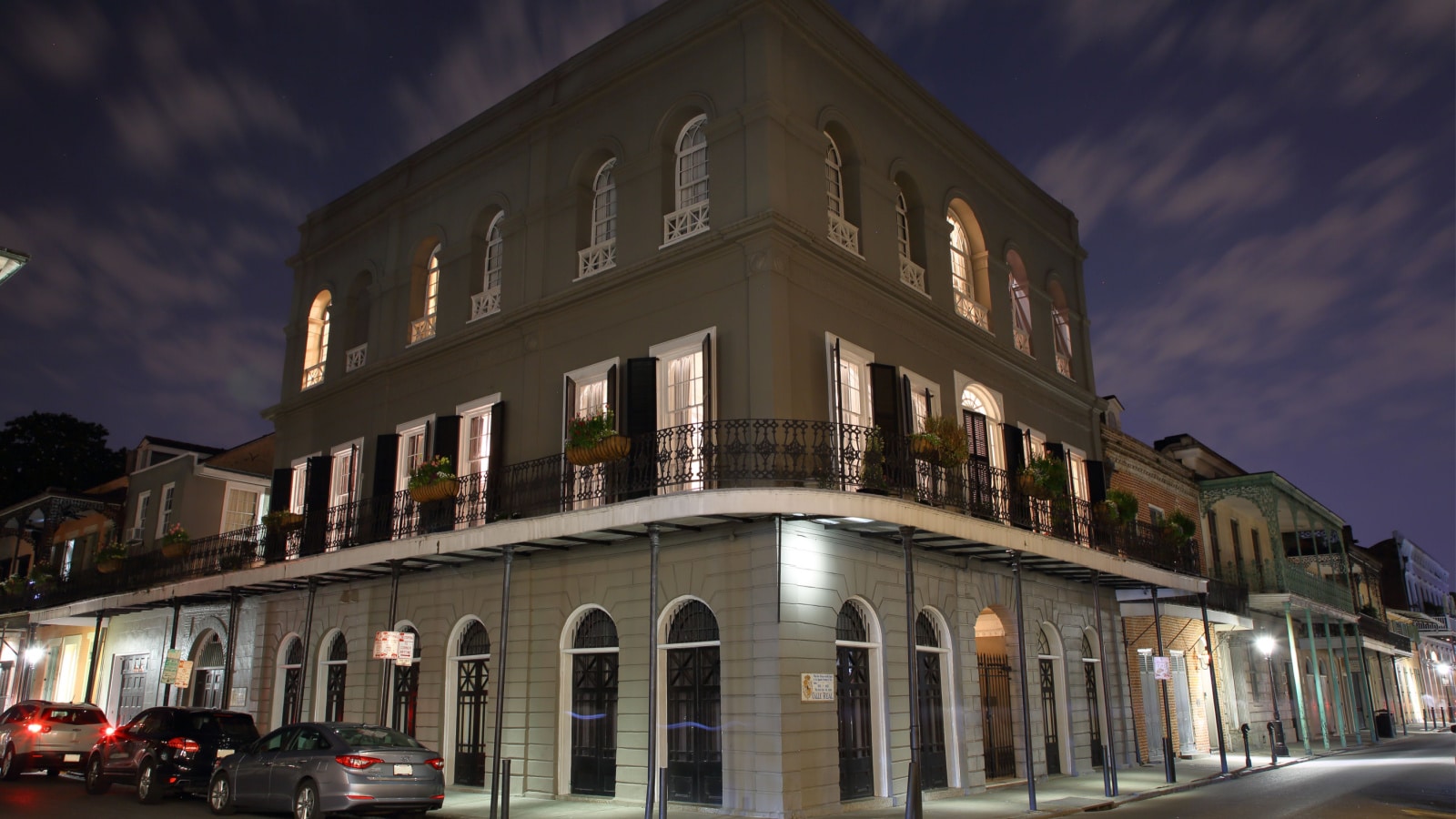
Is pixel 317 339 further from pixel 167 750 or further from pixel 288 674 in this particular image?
pixel 167 750

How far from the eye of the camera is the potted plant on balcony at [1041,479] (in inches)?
666

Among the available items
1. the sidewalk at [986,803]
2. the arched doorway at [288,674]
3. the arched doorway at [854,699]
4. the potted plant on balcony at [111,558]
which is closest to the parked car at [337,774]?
the sidewalk at [986,803]

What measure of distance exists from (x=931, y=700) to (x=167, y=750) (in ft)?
35.6

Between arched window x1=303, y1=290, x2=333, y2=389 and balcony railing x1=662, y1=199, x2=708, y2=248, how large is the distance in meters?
10.5

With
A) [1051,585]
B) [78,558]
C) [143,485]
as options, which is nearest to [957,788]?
[1051,585]

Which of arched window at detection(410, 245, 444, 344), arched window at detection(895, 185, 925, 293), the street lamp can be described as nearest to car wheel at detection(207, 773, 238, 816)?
arched window at detection(410, 245, 444, 344)

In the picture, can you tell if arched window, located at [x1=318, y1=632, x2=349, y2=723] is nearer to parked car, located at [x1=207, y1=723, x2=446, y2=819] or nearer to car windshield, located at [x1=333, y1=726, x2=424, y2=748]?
parked car, located at [x1=207, y1=723, x2=446, y2=819]

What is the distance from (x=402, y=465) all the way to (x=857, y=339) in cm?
909

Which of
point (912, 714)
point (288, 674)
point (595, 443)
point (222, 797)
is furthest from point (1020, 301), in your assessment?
point (288, 674)

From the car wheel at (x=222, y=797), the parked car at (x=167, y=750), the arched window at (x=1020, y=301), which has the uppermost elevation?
the arched window at (x=1020, y=301)

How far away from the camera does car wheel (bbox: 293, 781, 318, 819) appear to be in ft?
38.3

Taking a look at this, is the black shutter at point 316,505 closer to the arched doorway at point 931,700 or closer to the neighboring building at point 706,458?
the neighboring building at point 706,458

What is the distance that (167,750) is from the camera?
563 inches

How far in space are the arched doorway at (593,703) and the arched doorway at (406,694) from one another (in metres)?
3.80
